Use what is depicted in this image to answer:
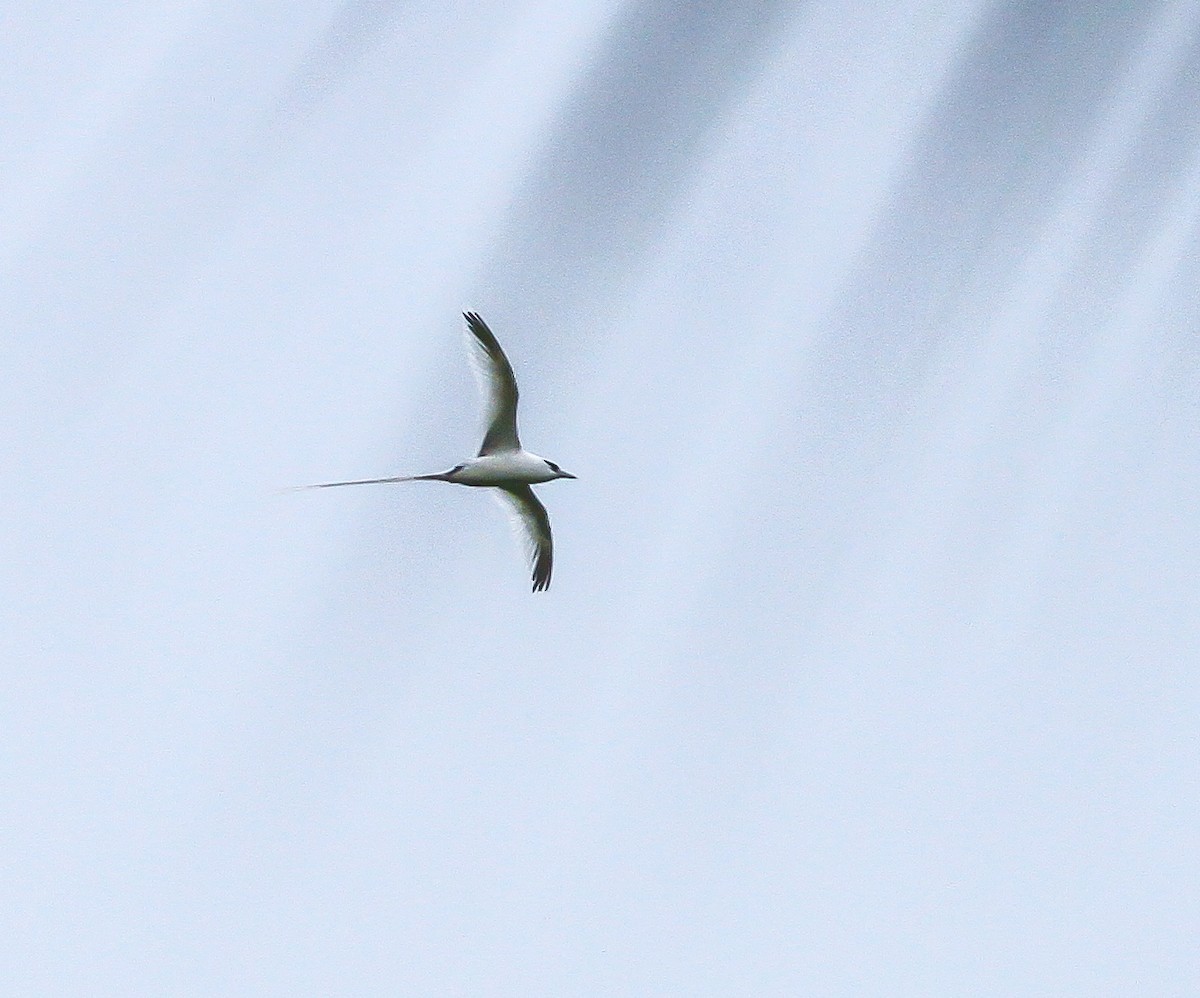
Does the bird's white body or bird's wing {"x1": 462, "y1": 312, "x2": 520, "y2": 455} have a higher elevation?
bird's wing {"x1": 462, "y1": 312, "x2": 520, "y2": 455}

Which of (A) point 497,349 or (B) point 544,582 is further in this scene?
(B) point 544,582

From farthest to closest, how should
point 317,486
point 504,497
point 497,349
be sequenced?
point 504,497 < point 497,349 < point 317,486

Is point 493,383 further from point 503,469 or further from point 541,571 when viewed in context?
point 541,571

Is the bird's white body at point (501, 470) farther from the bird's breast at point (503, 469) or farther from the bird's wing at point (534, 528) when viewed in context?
the bird's wing at point (534, 528)

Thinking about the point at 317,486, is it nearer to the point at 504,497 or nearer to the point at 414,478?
the point at 414,478

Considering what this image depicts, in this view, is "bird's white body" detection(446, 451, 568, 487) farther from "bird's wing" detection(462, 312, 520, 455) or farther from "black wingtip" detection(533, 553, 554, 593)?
"black wingtip" detection(533, 553, 554, 593)

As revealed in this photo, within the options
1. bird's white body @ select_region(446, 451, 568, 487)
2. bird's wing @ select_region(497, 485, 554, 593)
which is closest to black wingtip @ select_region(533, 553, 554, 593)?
bird's wing @ select_region(497, 485, 554, 593)

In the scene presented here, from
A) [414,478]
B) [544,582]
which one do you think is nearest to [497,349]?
[414,478]
